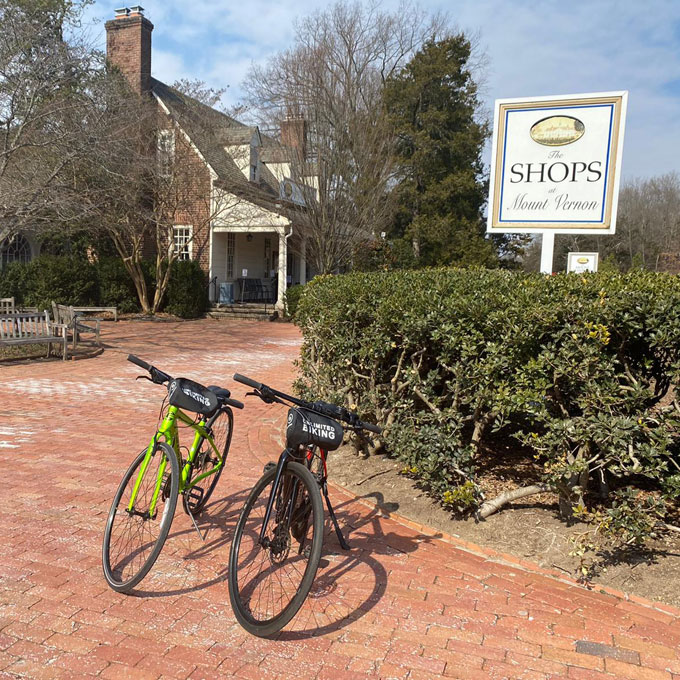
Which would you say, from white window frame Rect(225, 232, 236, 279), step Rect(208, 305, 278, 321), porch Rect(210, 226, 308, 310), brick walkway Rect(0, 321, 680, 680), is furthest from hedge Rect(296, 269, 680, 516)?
white window frame Rect(225, 232, 236, 279)

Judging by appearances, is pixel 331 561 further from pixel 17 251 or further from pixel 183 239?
pixel 17 251

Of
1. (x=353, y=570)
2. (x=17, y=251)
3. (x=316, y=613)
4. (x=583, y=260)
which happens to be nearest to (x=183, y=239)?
(x=17, y=251)

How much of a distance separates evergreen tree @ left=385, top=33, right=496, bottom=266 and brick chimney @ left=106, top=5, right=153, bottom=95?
1017 cm

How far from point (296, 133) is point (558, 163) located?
47.4 feet

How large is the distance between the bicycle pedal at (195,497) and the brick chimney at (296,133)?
1719cm

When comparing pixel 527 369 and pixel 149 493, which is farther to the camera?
pixel 527 369

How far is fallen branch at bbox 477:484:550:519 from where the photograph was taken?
3.61m

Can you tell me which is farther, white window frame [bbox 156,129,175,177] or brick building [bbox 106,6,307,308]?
brick building [bbox 106,6,307,308]

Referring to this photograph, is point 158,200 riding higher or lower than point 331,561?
higher

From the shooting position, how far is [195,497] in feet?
11.4

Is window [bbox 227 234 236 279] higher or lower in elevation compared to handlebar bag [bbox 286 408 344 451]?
higher

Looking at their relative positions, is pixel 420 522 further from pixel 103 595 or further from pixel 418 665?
pixel 103 595

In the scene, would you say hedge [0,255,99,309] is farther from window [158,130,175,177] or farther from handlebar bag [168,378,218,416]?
handlebar bag [168,378,218,416]

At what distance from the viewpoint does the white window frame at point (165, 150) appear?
19609 mm
